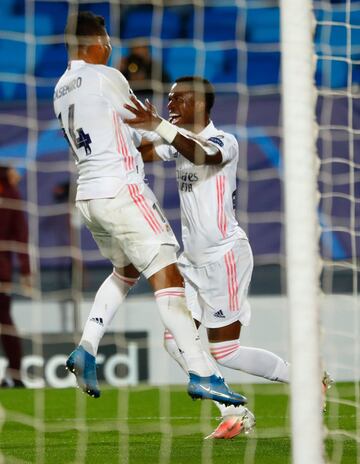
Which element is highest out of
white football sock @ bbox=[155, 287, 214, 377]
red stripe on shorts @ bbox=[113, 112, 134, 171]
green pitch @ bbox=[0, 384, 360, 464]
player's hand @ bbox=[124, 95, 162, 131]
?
player's hand @ bbox=[124, 95, 162, 131]

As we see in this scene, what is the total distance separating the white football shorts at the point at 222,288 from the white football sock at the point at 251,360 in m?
0.12

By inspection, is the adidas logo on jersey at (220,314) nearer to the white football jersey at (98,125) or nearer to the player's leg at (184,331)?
the player's leg at (184,331)

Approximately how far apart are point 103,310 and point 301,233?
7.14ft

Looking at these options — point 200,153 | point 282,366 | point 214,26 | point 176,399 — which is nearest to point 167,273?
point 200,153

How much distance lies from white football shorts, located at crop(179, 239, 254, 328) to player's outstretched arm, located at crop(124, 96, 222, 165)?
0.70 m

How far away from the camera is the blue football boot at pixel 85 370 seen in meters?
5.66

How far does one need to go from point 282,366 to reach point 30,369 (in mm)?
4279

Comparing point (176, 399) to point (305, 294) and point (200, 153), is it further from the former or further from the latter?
point (305, 294)

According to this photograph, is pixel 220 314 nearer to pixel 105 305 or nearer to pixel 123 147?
pixel 105 305

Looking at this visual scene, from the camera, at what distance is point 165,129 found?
565 cm

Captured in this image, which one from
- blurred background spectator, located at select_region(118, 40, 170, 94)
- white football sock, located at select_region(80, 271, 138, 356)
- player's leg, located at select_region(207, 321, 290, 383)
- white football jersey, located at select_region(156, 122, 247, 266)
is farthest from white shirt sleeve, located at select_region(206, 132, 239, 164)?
blurred background spectator, located at select_region(118, 40, 170, 94)

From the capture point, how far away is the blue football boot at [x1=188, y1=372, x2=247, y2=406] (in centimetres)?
542

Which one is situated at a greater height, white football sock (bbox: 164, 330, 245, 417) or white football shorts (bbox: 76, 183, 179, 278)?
white football shorts (bbox: 76, 183, 179, 278)

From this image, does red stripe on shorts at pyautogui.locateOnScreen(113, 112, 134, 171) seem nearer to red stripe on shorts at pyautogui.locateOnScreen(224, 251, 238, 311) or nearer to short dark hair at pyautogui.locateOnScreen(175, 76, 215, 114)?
short dark hair at pyautogui.locateOnScreen(175, 76, 215, 114)
